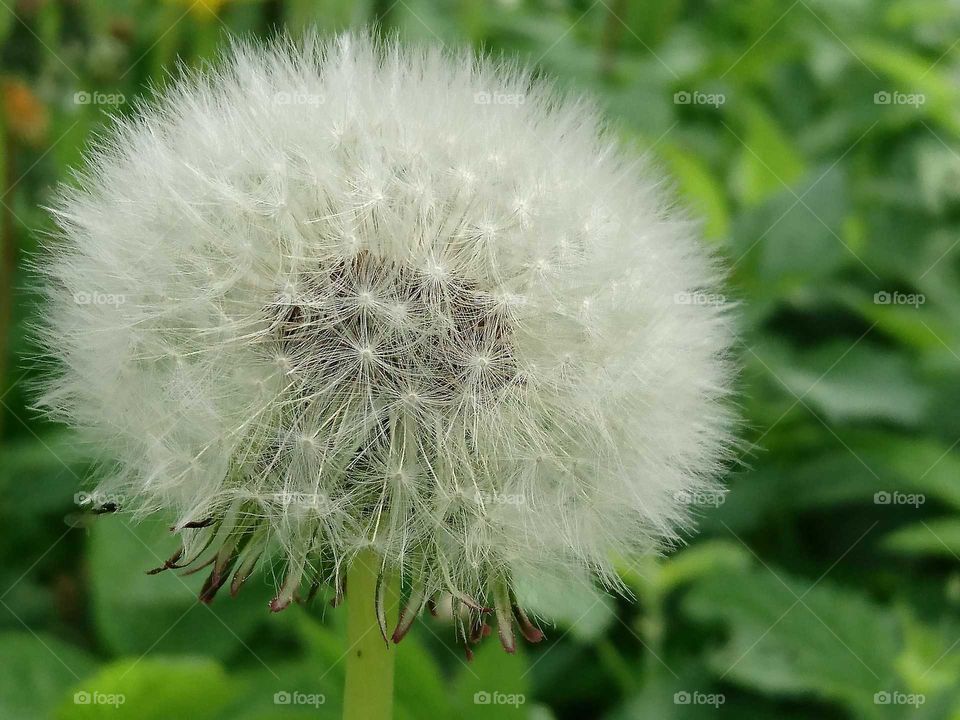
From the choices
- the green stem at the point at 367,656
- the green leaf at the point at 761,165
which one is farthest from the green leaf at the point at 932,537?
the green stem at the point at 367,656

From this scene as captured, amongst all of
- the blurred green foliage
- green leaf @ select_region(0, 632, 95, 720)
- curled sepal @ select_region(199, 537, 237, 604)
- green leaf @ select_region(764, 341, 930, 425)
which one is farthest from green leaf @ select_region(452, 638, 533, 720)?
green leaf @ select_region(764, 341, 930, 425)

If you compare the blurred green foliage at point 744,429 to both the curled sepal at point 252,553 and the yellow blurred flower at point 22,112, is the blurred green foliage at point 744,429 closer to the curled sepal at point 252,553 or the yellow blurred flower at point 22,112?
the yellow blurred flower at point 22,112

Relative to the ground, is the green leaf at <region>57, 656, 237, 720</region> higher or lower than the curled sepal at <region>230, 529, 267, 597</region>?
lower

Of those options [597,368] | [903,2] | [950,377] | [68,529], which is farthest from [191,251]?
[903,2]

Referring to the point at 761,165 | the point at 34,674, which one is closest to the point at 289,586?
the point at 34,674

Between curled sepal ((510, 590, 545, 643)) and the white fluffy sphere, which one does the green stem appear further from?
curled sepal ((510, 590, 545, 643))

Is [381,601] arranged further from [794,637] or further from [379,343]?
[794,637]
